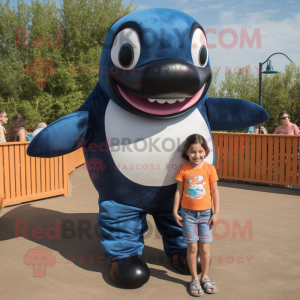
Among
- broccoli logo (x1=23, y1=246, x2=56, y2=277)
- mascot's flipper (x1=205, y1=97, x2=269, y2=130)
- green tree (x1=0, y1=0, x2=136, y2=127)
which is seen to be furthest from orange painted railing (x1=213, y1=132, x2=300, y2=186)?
green tree (x1=0, y1=0, x2=136, y2=127)

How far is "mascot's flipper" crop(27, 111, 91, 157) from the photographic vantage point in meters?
2.94

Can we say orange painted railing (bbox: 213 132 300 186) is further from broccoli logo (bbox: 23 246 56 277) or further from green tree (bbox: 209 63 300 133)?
green tree (bbox: 209 63 300 133)

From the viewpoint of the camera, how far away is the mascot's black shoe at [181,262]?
324 cm

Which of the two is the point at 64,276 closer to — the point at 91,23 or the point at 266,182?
the point at 266,182

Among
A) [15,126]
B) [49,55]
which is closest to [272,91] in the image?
[49,55]

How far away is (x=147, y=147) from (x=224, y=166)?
19.5ft

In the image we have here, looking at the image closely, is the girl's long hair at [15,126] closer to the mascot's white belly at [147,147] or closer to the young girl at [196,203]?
the mascot's white belly at [147,147]

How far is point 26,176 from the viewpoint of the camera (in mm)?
6230

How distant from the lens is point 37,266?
3.52 m

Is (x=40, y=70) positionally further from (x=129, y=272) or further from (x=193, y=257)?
(x=193, y=257)

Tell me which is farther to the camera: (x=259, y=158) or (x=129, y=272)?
(x=259, y=158)

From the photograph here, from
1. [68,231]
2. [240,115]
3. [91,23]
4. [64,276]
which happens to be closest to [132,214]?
[64,276]

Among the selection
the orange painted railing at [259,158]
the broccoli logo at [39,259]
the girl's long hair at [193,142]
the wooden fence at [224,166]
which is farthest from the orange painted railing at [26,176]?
the orange painted railing at [259,158]

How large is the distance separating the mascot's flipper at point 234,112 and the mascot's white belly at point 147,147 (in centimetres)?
53
